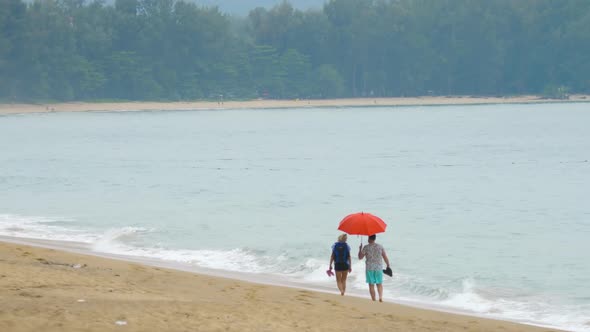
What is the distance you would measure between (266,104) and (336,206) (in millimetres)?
107651

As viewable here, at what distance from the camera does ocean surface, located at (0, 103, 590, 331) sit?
748 inches

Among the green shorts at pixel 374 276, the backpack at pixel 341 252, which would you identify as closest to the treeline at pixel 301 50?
the backpack at pixel 341 252

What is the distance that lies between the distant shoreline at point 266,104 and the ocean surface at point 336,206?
5489 centimetres

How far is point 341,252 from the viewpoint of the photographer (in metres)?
15.4

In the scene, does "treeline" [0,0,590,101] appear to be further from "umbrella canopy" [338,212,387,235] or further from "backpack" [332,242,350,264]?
"umbrella canopy" [338,212,387,235]

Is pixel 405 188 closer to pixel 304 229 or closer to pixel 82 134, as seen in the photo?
pixel 304 229

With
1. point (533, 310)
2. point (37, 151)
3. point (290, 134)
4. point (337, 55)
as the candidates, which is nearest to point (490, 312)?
point (533, 310)

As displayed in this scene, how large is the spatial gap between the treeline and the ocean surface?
196ft

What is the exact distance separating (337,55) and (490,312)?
136 metres

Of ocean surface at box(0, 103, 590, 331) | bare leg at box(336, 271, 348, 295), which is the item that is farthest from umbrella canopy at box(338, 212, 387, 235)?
ocean surface at box(0, 103, 590, 331)

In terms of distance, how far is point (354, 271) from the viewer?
19.1 meters

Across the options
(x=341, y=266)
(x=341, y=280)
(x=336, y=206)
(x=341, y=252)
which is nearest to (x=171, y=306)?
(x=341, y=252)

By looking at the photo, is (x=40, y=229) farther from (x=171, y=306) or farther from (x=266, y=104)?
(x=266, y=104)

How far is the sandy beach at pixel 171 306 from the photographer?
11.4 m
